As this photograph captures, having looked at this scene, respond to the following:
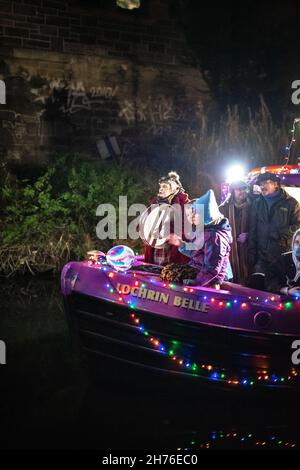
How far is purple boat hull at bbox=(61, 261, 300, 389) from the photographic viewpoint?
493cm

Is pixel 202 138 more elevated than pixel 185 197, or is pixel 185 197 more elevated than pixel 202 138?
pixel 202 138

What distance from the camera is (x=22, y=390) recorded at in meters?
5.30

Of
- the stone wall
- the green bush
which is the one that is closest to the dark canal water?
the green bush

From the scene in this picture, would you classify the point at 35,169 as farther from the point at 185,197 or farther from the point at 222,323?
the point at 222,323

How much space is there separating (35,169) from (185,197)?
692 cm

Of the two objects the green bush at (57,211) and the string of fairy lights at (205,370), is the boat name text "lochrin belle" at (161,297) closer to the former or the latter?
the string of fairy lights at (205,370)

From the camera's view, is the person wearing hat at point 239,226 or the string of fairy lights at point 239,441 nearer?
the string of fairy lights at point 239,441

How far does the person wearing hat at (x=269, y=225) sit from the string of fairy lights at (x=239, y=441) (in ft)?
4.49

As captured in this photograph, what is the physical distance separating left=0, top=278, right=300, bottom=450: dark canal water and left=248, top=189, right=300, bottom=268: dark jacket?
1.31 metres

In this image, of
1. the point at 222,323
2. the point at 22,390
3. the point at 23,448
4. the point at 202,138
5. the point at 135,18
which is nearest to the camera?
the point at 23,448

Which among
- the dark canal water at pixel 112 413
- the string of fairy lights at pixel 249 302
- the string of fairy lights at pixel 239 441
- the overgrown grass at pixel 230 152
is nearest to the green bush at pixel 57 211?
the overgrown grass at pixel 230 152

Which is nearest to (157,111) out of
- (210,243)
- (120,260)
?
(120,260)

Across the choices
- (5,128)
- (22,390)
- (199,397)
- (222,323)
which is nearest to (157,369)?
(199,397)

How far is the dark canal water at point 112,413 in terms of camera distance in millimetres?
4367
